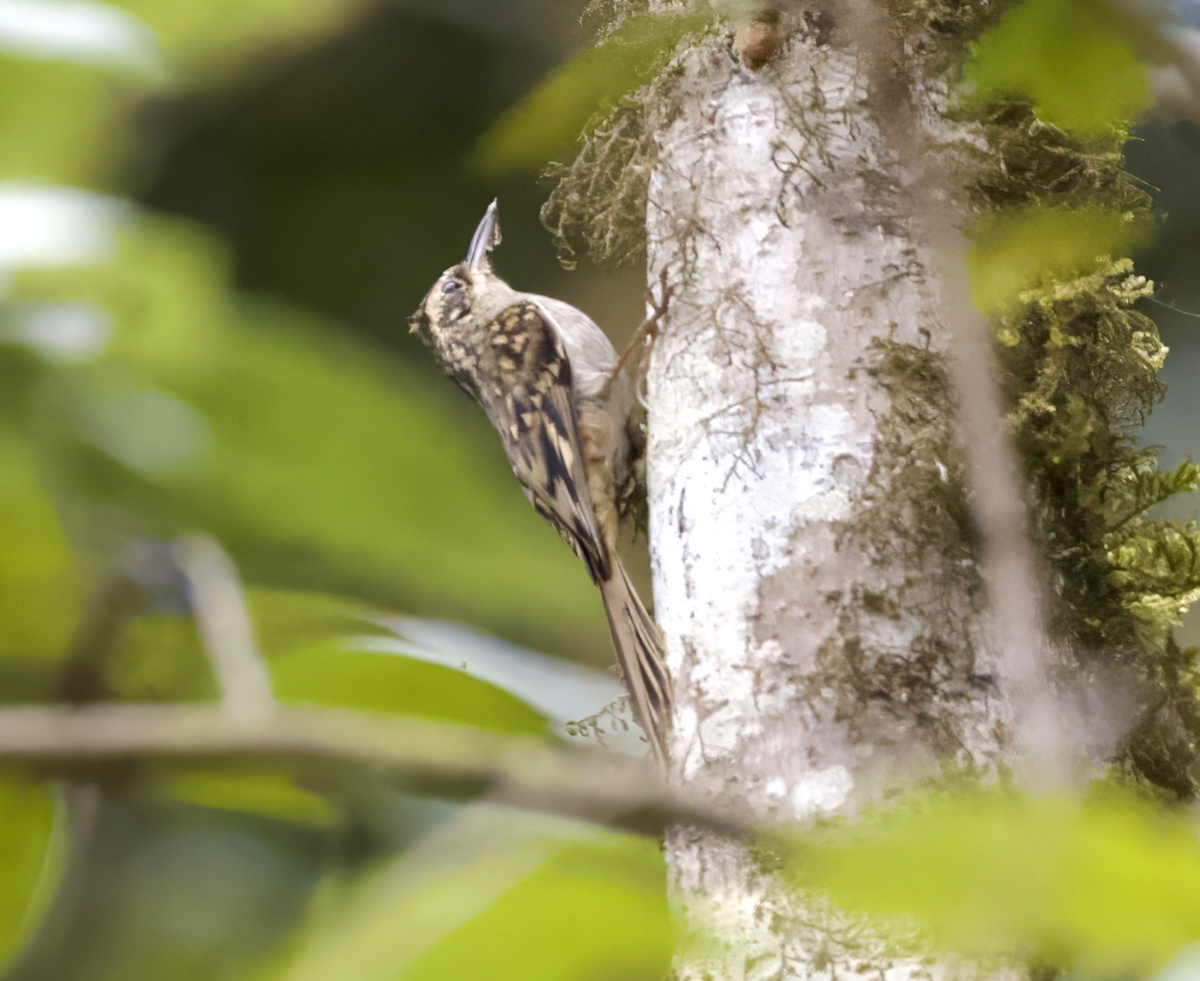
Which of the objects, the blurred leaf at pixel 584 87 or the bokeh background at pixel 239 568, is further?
the blurred leaf at pixel 584 87

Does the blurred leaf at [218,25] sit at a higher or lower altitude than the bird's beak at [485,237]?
lower

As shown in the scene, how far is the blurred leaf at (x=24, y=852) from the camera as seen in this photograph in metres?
0.47

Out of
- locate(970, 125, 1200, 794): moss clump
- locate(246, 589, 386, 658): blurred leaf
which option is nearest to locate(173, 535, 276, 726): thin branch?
locate(246, 589, 386, 658): blurred leaf

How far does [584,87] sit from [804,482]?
0.45m

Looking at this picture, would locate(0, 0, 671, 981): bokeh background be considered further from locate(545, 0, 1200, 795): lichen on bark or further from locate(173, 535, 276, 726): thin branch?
locate(545, 0, 1200, 795): lichen on bark

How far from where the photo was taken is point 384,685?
1.66 ft

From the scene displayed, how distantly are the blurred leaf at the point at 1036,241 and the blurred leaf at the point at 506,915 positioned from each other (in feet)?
2.57

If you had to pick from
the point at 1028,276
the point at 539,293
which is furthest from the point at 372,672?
the point at 539,293

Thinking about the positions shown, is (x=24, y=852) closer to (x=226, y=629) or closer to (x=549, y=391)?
(x=226, y=629)

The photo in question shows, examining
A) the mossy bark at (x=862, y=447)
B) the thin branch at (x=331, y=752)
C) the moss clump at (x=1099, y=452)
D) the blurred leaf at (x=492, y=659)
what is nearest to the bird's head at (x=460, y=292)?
the mossy bark at (x=862, y=447)

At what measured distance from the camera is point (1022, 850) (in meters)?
0.44

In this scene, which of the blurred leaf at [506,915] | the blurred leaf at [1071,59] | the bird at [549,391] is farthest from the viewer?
the bird at [549,391]

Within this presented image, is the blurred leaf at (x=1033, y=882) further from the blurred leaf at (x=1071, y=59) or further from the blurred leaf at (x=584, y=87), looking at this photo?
the blurred leaf at (x=584, y=87)

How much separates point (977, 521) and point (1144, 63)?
51cm
